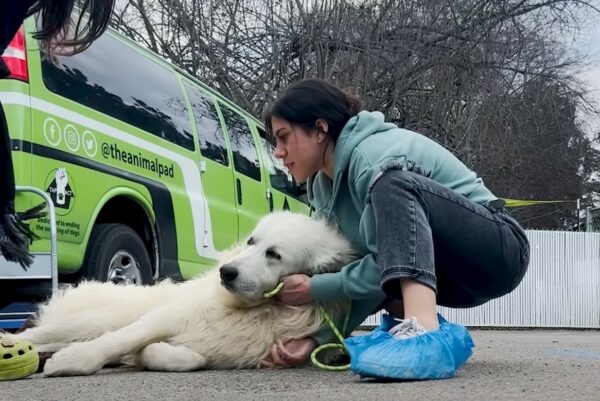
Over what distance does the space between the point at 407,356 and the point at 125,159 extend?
9.32 ft

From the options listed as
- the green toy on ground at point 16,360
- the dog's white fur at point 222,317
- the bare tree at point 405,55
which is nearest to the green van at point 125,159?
the dog's white fur at point 222,317

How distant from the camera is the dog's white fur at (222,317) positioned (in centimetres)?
279

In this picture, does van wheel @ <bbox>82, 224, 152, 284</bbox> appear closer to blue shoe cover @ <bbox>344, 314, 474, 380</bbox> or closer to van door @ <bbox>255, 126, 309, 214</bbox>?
blue shoe cover @ <bbox>344, 314, 474, 380</bbox>

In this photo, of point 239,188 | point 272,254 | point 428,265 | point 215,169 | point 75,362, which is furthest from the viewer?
point 239,188

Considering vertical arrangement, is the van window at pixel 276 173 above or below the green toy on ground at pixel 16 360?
above

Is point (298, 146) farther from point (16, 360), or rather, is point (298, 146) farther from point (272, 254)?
point (16, 360)

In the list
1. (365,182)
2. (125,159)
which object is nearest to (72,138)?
(125,159)

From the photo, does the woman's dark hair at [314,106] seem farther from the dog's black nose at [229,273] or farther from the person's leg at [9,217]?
the person's leg at [9,217]

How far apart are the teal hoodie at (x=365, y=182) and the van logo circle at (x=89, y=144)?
1.70 m

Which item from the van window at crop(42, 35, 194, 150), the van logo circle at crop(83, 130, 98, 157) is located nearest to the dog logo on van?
the van logo circle at crop(83, 130, 98, 157)

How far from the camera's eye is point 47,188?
3.80m

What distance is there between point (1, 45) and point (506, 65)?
552 inches

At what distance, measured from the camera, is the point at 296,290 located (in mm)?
2881

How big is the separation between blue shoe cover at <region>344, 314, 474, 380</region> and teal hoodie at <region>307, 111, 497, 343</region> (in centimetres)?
35
